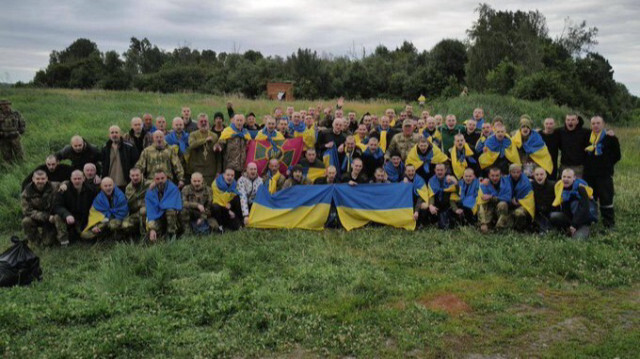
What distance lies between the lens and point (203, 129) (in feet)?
34.1

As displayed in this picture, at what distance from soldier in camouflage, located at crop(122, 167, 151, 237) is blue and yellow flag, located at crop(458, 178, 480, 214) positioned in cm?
579

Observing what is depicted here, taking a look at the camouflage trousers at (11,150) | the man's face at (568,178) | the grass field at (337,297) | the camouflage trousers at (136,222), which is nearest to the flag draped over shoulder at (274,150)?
the grass field at (337,297)

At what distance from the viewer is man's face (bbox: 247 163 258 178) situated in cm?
999

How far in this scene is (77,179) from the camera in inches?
359

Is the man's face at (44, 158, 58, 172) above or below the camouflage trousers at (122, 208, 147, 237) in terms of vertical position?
above

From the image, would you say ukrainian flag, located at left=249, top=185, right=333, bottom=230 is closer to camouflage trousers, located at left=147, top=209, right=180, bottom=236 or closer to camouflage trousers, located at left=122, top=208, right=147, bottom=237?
camouflage trousers, located at left=147, top=209, right=180, bottom=236

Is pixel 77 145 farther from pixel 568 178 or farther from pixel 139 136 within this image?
pixel 568 178

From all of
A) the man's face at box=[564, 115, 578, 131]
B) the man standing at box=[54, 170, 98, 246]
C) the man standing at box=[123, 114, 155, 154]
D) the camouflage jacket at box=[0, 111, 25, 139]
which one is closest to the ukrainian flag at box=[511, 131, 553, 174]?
the man's face at box=[564, 115, 578, 131]

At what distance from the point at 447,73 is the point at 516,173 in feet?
110

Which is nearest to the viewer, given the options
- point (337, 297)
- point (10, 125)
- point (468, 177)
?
point (337, 297)

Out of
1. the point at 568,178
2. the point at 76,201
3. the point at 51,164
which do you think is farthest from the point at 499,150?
the point at 51,164

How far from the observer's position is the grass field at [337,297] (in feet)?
17.1

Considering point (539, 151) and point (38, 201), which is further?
point (539, 151)

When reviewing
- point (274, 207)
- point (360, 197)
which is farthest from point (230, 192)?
point (360, 197)
